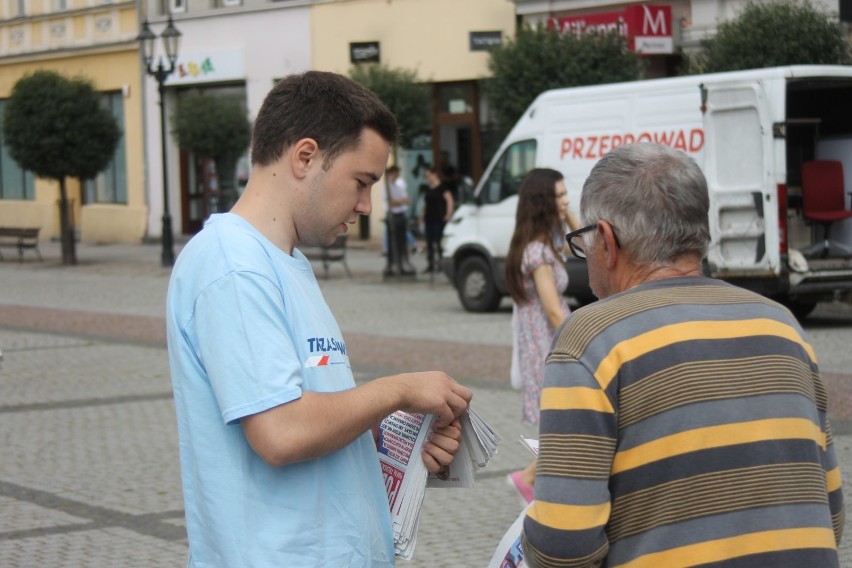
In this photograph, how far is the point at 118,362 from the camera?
45.6 ft

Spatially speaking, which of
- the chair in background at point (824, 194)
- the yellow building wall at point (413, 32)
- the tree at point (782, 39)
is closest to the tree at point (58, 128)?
the yellow building wall at point (413, 32)

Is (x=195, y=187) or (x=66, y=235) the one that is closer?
(x=66, y=235)

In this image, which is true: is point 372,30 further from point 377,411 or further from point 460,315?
point 377,411

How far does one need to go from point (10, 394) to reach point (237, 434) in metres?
9.96

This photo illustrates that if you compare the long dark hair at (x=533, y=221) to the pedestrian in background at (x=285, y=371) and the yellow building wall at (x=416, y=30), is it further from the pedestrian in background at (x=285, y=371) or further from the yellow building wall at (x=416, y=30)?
the yellow building wall at (x=416, y=30)

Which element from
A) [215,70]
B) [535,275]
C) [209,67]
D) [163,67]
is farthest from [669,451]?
[209,67]

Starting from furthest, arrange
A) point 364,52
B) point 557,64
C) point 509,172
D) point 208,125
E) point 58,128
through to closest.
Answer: point 208,125 → point 58,128 → point 364,52 → point 557,64 → point 509,172

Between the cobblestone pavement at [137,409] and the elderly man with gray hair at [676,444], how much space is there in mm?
3999

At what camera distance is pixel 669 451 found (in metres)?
2.39

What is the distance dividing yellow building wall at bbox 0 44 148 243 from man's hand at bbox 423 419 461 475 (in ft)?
112

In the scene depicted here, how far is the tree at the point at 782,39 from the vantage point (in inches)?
756

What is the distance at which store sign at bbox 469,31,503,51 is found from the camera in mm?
26875

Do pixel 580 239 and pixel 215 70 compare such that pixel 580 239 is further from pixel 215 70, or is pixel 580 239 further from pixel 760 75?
pixel 215 70

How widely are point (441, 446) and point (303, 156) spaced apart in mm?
658
